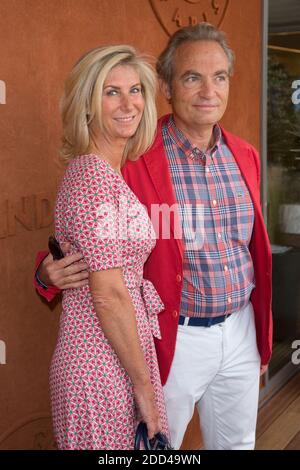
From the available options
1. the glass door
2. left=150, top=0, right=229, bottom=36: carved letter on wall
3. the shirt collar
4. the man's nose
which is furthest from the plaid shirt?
the glass door

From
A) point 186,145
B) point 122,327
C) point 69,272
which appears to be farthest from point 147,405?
point 186,145

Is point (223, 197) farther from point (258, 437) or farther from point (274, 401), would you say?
point (274, 401)

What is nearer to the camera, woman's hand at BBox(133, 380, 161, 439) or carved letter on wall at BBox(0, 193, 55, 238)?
woman's hand at BBox(133, 380, 161, 439)

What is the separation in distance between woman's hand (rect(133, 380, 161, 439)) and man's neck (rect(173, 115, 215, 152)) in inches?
30.8

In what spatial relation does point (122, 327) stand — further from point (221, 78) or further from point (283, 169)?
point (283, 169)

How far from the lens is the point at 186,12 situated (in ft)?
9.37

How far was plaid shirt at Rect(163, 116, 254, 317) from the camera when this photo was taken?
200cm

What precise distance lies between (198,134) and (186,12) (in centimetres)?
105

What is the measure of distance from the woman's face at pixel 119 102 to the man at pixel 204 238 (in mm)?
238

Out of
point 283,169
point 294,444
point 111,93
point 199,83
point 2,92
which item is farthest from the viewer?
point 283,169

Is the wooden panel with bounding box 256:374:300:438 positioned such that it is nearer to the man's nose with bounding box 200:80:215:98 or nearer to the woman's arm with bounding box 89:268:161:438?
the woman's arm with bounding box 89:268:161:438

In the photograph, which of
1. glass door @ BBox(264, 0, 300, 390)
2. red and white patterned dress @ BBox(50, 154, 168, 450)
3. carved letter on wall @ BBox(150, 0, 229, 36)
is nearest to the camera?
red and white patterned dress @ BBox(50, 154, 168, 450)

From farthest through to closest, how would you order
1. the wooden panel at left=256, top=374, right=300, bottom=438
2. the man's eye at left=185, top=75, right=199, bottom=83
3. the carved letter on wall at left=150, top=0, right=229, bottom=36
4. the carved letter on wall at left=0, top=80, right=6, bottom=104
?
the wooden panel at left=256, top=374, right=300, bottom=438 < the carved letter on wall at left=150, top=0, right=229, bottom=36 < the man's eye at left=185, top=75, right=199, bottom=83 < the carved letter on wall at left=0, top=80, right=6, bottom=104

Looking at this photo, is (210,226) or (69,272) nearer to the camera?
(69,272)
